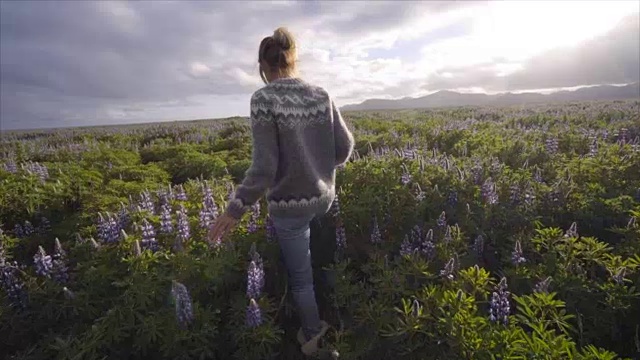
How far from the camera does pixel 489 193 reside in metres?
4.55

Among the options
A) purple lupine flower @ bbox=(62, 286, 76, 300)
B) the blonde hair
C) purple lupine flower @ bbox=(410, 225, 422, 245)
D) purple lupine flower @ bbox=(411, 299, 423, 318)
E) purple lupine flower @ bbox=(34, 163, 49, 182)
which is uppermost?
the blonde hair

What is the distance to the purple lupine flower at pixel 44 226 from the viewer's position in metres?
5.02

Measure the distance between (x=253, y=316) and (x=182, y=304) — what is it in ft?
1.84

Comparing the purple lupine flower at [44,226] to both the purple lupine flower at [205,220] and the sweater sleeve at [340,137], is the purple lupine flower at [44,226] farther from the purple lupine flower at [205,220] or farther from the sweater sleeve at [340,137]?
the sweater sleeve at [340,137]

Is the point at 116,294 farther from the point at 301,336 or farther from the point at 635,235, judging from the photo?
the point at 635,235

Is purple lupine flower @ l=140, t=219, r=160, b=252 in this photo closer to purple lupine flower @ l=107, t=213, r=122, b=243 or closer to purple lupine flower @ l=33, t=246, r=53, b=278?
purple lupine flower @ l=107, t=213, r=122, b=243

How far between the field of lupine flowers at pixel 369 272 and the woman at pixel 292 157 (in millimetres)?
390

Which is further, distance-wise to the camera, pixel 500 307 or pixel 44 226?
pixel 44 226

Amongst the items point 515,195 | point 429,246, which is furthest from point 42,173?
point 515,195

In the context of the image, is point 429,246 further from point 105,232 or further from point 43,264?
point 43,264

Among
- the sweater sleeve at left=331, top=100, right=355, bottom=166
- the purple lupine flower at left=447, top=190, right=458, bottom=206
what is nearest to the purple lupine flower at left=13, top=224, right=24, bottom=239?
the sweater sleeve at left=331, top=100, right=355, bottom=166

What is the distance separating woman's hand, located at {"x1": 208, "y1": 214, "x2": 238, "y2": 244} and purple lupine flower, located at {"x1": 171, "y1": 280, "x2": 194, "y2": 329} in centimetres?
44

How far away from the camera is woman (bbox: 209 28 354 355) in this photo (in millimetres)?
2826

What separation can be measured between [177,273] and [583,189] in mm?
4908
